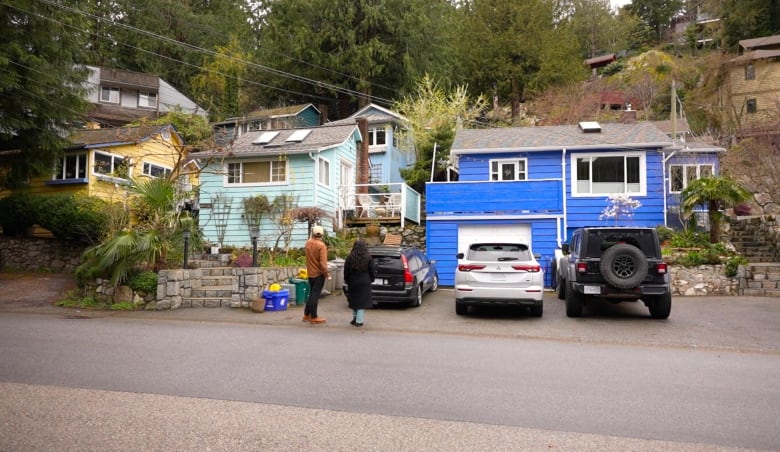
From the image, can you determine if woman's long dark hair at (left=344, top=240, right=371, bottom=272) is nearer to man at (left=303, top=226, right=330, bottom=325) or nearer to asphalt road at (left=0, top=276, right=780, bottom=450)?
man at (left=303, top=226, right=330, bottom=325)

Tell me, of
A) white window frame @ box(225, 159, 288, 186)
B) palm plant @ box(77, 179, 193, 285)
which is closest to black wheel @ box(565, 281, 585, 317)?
palm plant @ box(77, 179, 193, 285)

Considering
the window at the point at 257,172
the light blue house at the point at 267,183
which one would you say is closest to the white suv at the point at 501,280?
the light blue house at the point at 267,183

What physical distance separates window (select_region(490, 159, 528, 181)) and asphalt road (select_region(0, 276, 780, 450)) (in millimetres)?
10436

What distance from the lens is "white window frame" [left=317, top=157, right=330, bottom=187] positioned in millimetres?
21462

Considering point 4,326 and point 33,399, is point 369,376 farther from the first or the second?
point 4,326

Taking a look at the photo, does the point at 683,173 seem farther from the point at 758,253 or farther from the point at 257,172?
the point at 257,172

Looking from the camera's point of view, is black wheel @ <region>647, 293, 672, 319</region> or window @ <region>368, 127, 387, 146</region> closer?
black wheel @ <region>647, 293, 672, 319</region>

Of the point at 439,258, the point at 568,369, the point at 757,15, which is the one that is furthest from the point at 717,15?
the point at 568,369

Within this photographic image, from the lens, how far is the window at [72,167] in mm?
22734

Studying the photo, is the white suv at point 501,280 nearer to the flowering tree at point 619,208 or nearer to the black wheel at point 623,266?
the black wheel at point 623,266

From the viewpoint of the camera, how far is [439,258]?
19391mm

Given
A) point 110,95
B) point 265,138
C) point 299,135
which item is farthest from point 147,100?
point 299,135

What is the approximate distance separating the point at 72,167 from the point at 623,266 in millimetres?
22384

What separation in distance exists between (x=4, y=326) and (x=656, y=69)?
49835mm
